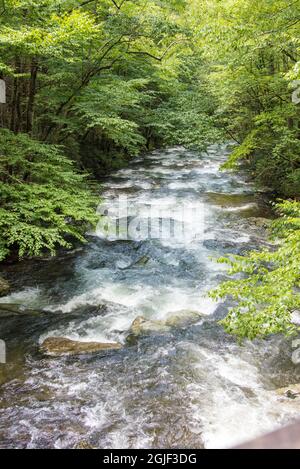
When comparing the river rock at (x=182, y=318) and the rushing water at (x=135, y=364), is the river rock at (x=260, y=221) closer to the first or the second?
the rushing water at (x=135, y=364)

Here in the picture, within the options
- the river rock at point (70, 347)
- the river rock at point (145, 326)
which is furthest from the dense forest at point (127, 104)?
the river rock at point (70, 347)

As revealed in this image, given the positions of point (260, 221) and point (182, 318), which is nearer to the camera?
point (182, 318)

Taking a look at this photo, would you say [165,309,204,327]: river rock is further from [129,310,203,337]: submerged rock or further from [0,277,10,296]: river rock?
[0,277,10,296]: river rock

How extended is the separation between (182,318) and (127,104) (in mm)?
7879

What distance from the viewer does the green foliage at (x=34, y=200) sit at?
738cm

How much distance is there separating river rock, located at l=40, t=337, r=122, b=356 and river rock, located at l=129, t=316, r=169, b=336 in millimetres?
487

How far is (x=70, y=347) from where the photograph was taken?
21.1 feet

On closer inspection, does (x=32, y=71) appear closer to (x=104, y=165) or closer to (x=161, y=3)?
(x=161, y=3)

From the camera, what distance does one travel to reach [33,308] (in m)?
7.79

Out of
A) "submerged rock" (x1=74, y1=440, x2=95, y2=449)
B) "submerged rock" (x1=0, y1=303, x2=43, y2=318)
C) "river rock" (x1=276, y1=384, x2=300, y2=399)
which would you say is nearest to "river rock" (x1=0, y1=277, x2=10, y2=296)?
"submerged rock" (x1=0, y1=303, x2=43, y2=318)

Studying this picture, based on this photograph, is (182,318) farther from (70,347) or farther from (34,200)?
(34,200)

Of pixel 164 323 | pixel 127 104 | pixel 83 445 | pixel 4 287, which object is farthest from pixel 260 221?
pixel 83 445

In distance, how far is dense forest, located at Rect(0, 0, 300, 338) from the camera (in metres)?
6.11
